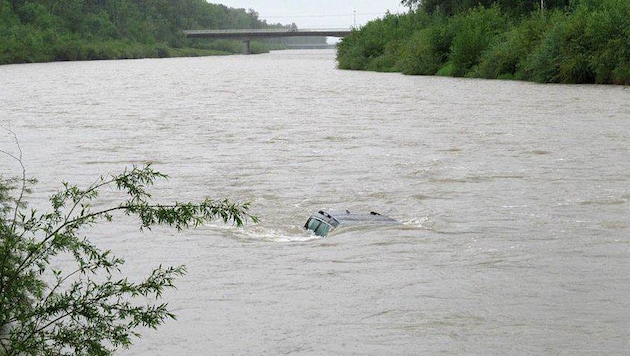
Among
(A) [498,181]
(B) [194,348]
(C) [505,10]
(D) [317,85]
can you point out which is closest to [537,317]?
(B) [194,348]

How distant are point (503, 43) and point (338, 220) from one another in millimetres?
37957

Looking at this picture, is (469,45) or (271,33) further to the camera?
(271,33)

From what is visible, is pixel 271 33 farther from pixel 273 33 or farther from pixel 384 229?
pixel 384 229

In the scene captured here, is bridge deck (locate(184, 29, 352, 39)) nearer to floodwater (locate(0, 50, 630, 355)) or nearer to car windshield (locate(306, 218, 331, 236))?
floodwater (locate(0, 50, 630, 355))

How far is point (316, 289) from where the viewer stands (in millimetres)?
11047

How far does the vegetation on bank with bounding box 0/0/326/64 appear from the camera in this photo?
96.9 metres

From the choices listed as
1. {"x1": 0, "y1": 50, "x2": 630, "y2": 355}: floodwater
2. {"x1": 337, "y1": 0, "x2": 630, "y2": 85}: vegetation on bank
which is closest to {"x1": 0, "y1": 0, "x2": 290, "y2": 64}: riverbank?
{"x1": 337, "y1": 0, "x2": 630, "y2": 85}: vegetation on bank

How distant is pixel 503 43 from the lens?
5025 centimetres

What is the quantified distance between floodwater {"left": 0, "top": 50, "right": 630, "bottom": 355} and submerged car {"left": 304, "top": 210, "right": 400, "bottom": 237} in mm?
216

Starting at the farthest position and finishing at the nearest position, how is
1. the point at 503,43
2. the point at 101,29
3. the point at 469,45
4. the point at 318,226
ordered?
the point at 101,29
the point at 469,45
the point at 503,43
the point at 318,226

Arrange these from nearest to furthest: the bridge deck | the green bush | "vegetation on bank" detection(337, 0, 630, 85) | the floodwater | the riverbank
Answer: the floodwater, "vegetation on bank" detection(337, 0, 630, 85), the green bush, the riverbank, the bridge deck

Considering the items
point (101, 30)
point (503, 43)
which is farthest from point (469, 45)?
point (101, 30)

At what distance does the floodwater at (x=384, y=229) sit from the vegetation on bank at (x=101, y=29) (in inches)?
2552

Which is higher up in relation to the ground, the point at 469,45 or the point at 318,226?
the point at 469,45
